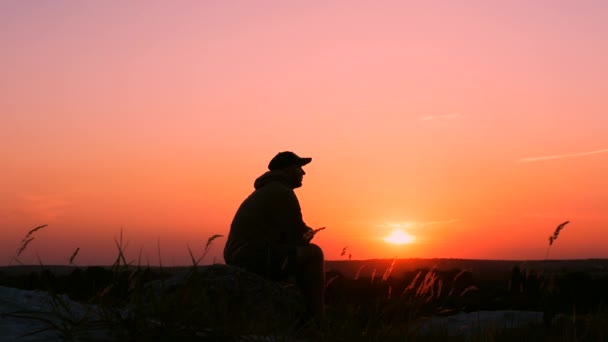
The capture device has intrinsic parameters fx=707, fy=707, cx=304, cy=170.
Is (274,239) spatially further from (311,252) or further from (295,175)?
(295,175)

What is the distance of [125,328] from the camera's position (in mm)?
3717

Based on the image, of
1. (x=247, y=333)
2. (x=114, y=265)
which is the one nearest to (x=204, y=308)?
(x=247, y=333)

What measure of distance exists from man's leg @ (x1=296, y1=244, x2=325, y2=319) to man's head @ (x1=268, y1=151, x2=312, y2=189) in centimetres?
93

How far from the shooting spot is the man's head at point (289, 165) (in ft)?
25.0

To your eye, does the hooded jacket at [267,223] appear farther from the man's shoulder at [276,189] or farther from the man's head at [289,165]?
the man's head at [289,165]

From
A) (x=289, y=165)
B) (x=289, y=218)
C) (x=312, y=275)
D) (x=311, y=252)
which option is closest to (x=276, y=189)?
(x=289, y=218)

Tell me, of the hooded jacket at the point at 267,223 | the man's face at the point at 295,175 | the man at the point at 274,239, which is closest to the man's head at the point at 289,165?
the man's face at the point at 295,175

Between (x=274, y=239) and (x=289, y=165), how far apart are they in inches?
33.2

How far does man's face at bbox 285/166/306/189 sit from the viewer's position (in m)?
7.61

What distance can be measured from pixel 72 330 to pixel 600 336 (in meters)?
3.77

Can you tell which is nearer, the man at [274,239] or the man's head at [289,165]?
the man at [274,239]

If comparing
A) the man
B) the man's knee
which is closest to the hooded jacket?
the man

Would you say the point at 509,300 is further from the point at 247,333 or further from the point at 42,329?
the point at 42,329

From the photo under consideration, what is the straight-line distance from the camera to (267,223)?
725 cm
